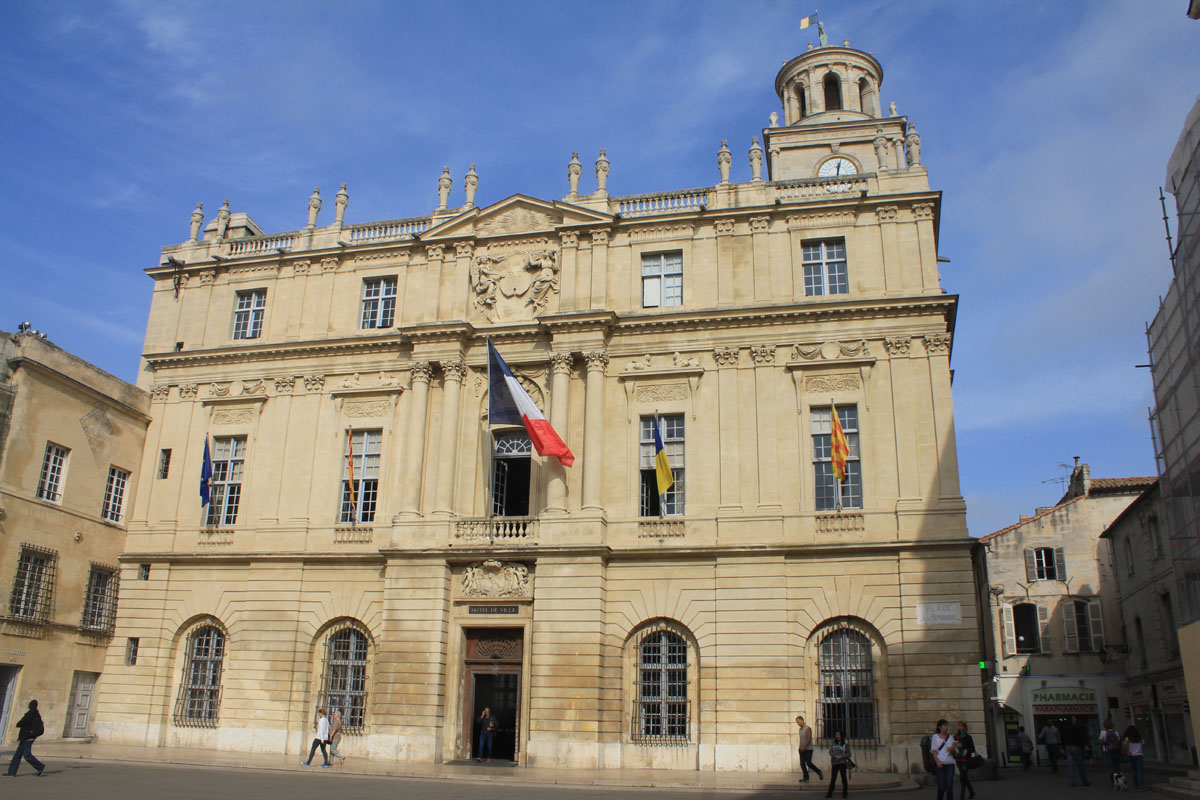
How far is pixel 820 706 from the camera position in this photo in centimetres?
2231

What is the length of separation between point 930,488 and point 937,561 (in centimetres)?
180

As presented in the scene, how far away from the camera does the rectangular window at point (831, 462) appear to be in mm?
23828

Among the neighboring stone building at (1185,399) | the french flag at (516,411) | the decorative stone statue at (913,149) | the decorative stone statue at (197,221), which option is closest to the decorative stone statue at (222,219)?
the decorative stone statue at (197,221)

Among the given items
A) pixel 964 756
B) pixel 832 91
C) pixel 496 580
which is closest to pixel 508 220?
pixel 496 580

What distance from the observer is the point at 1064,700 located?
37219 millimetres

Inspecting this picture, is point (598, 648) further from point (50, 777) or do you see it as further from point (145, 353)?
point (145, 353)

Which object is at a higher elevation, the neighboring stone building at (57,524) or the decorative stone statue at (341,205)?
the decorative stone statue at (341,205)

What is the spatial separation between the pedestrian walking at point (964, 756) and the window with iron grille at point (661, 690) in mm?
6812

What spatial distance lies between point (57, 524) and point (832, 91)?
34.5m

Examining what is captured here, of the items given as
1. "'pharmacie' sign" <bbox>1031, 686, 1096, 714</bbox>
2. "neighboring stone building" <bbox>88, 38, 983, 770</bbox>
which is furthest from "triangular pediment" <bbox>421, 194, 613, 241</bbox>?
"'pharmacie' sign" <bbox>1031, 686, 1096, 714</bbox>

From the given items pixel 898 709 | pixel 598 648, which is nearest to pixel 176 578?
pixel 598 648

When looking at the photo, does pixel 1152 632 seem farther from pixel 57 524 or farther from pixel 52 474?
pixel 52 474

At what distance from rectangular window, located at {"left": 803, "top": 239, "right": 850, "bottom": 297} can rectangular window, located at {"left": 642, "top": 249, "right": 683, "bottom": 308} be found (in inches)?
141

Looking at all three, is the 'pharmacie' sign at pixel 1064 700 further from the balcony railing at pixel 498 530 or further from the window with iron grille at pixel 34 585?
the window with iron grille at pixel 34 585
